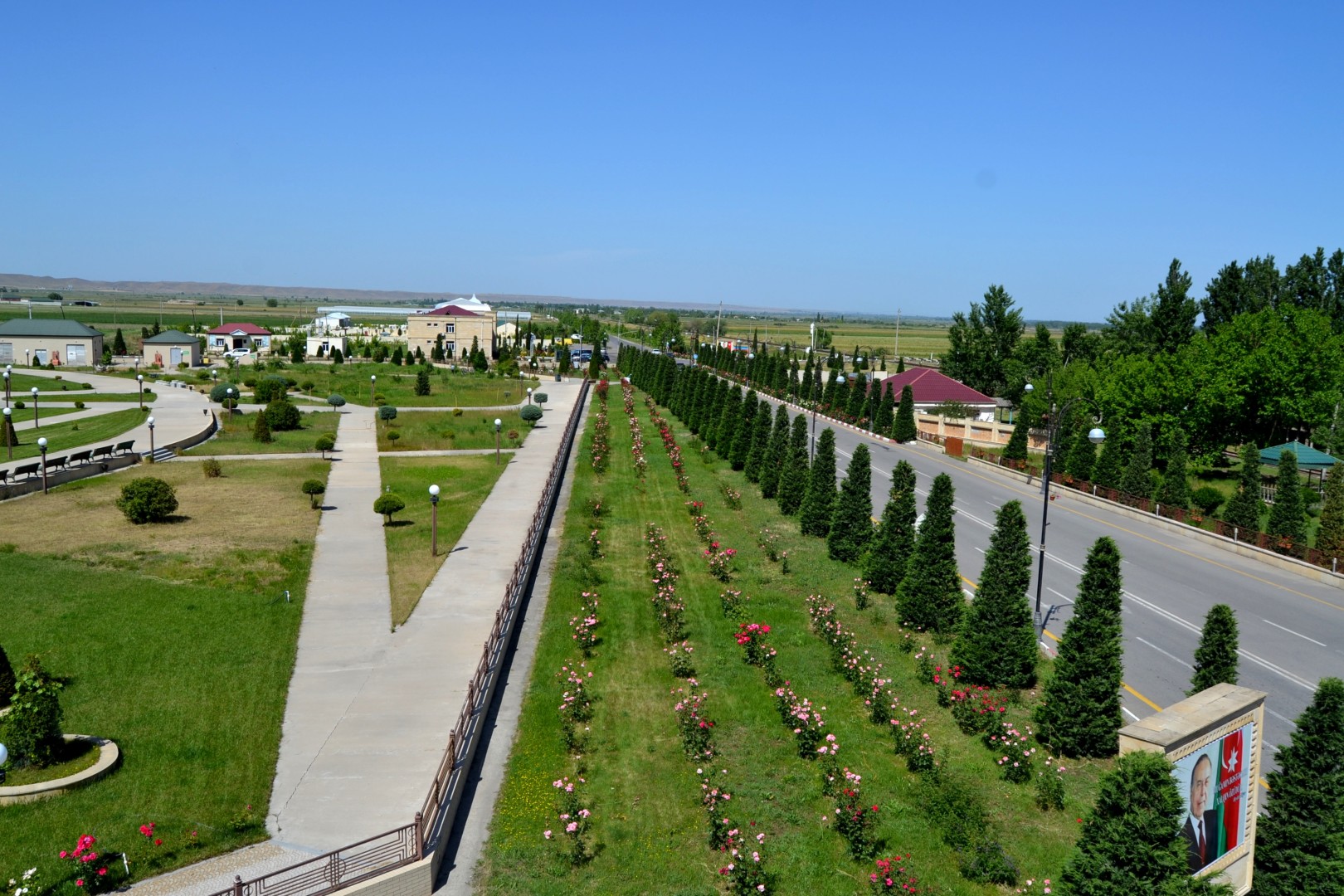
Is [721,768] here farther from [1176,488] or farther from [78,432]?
[78,432]

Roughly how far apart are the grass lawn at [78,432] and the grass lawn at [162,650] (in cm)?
1102

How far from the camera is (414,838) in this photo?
11.4 m

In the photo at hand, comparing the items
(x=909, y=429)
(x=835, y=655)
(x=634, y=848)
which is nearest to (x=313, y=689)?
(x=634, y=848)

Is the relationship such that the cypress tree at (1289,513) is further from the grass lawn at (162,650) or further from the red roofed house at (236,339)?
the red roofed house at (236,339)

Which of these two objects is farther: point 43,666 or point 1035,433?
point 1035,433

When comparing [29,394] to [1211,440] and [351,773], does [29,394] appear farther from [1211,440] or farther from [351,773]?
[1211,440]

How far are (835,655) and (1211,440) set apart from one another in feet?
119

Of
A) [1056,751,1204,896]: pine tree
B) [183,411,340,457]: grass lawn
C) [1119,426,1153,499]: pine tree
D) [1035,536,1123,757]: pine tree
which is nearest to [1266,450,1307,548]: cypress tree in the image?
[1119,426,1153,499]: pine tree

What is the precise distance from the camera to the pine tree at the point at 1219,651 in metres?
14.8

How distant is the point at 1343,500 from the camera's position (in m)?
28.7

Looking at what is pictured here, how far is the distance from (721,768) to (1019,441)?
34.4m

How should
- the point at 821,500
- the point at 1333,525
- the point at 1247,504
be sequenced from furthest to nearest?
the point at 1247,504
the point at 821,500
the point at 1333,525

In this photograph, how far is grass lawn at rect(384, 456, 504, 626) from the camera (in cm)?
2319

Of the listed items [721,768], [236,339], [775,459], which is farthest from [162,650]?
[236,339]
